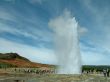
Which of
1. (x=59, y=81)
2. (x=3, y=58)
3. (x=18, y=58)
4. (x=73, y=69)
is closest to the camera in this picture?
(x=59, y=81)

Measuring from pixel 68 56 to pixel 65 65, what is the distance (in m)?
2.24

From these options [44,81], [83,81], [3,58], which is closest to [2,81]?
[44,81]

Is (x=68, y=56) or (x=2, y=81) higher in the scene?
(x=68, y=56)

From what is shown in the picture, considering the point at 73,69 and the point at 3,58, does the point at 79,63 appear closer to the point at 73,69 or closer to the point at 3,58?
the point at 73,69

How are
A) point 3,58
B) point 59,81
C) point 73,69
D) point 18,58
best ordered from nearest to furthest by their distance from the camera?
point 59,81, point 73,69, point 3,58, point 18,58

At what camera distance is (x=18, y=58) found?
14175 cm

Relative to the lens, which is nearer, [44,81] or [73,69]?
[44,81]

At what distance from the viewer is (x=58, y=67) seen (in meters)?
59.6

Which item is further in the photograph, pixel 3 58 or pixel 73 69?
pixel 3 58

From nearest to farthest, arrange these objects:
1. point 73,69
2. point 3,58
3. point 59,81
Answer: point 59,81
point 73,69
point 3,58

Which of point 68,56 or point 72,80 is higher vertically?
point 68,56

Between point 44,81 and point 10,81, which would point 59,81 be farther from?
point 10,81

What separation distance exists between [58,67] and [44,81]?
2291cm

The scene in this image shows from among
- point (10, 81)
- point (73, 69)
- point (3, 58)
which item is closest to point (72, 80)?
point (10, 81)
